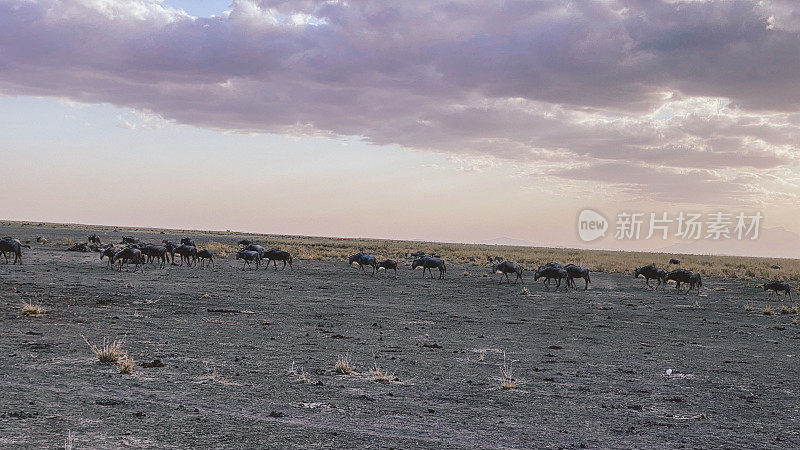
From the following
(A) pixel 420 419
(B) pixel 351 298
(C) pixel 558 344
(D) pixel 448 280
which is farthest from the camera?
(D) pixel 448 280

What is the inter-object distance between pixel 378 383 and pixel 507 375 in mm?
2667

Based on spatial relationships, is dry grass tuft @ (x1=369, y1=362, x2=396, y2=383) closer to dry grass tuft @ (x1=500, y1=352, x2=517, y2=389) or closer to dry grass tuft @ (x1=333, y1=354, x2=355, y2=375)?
dry grass tuft @ (x1=333, y1=354, x2=355, y2=375)

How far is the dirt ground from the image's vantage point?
9391 mm

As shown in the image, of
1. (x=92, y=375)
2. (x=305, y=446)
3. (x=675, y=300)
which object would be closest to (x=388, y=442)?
(x=305, y=446)

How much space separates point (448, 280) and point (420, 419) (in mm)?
32683

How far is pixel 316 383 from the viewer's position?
12.2 m

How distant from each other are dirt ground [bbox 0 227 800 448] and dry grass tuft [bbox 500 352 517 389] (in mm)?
160

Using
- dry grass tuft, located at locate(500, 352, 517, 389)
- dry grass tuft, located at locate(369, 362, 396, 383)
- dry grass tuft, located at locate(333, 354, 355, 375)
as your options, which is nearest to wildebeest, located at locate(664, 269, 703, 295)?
dry grass tuft, located at locate(500, 352, 517, 389)

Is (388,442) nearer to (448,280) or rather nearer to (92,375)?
(92,375)

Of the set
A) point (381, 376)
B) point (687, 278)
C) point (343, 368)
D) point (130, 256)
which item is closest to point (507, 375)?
point (381, 376)

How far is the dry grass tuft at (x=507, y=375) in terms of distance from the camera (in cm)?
1251

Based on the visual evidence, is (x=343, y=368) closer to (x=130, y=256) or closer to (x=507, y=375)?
(x=507, y=375)

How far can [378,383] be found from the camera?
12.5m

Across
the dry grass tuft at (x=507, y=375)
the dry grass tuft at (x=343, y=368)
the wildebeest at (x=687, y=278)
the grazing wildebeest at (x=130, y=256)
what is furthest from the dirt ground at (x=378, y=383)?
the wildebeest at (x=687, y=278)
